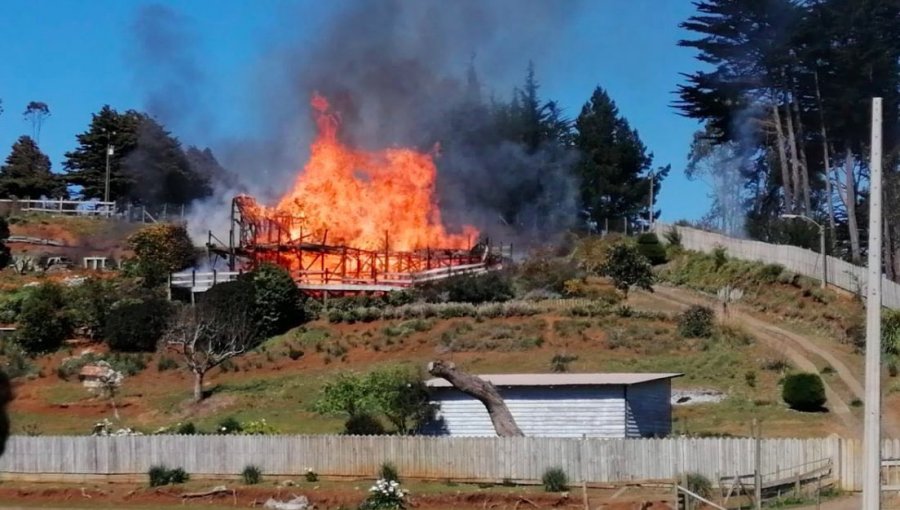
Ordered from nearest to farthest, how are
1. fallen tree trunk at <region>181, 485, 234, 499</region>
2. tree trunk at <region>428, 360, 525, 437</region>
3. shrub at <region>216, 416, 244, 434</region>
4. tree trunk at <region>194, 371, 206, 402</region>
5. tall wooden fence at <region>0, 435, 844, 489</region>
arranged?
tall wooden fence at <region>0, 435, 844, 489</region> → fallen tree trunk at <region>181, 485, 234, 499</region> → tree trunk at <region>428, 360, 525, 437</region> → shrub at <region>216, 416, 244, 434</region> → tree trunk at <region>194, 371, 206, 402</region>

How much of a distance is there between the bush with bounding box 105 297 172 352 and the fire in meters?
18.7

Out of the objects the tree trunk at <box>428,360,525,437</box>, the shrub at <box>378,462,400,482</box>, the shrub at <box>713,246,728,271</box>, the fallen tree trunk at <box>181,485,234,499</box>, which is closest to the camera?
the shrub at <box>378,462,400,482</box>

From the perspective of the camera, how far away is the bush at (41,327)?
7719cm

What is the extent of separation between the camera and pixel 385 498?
3916cm

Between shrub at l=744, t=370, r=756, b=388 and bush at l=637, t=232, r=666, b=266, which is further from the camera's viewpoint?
bush at l=637, t=232, r=666, b=266

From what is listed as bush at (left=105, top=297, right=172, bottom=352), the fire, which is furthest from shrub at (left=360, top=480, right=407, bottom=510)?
the fire

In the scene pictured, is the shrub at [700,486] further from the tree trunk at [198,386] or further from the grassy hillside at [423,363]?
the tree trunk at [198,386]

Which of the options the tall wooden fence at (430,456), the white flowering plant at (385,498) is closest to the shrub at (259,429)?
the tall wooden fence at (430,456)

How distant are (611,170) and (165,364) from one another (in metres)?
63.2

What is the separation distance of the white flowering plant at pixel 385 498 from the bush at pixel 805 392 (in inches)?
897

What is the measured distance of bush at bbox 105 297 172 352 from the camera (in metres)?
76.6

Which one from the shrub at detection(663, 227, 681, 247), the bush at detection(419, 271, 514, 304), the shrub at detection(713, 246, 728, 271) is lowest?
the bush at detection(419, 271, 514, 304)

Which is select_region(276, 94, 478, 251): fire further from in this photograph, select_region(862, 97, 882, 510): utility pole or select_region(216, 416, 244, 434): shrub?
select_region(862, 97, 882, 510): utility pole

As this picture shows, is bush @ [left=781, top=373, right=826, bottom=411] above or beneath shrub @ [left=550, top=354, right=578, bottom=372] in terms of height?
beneath
